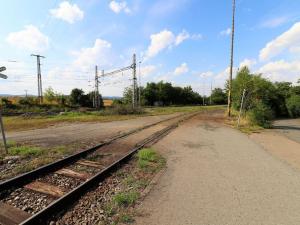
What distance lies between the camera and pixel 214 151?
921 centimetres

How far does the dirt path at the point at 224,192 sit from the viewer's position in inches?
161

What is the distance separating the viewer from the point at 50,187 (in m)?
5.32

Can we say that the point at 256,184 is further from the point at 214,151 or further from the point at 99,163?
the point at 99,163

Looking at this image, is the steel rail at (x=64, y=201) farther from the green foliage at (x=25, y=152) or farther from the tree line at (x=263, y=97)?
the tree line at (x=263, y=97)

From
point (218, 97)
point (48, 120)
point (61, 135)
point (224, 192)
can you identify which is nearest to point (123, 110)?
point (48, 120)

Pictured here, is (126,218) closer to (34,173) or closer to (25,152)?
(34,173)

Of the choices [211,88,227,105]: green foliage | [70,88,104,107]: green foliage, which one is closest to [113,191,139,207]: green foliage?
[70,88,104,107]: green foliage

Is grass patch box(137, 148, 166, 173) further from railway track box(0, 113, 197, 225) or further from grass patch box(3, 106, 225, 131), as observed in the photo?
grass patch box(3, 106, 225, 131)

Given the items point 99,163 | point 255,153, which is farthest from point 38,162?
point 255,153

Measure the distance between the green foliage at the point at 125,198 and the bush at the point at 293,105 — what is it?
93.9ft

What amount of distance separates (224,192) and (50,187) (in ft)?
12.8

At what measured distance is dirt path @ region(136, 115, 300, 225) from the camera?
4086 millimetres

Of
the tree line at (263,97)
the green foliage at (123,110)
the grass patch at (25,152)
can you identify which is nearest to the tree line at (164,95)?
the green foliage at (123,110)

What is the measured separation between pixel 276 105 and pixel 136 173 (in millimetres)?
26571
